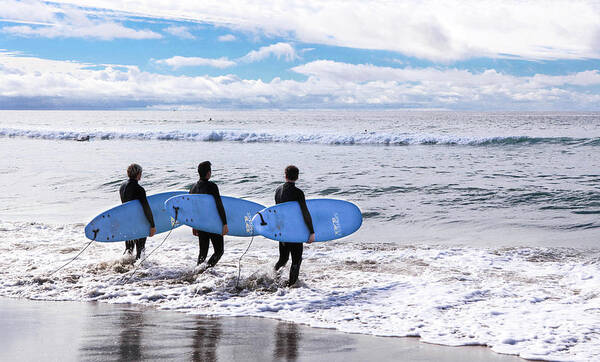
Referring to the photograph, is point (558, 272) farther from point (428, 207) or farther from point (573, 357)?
point (428, 207)

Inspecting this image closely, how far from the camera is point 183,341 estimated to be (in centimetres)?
432

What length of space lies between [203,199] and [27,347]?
2915mm

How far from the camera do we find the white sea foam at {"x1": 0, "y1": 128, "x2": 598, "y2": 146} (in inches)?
1246

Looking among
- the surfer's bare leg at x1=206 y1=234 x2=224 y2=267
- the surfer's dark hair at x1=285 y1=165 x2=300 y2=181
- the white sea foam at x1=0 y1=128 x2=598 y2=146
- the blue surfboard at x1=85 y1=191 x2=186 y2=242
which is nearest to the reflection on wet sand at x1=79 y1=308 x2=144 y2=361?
the surfer's bare leg at x1=206 y1=234 x2=224 y2=267

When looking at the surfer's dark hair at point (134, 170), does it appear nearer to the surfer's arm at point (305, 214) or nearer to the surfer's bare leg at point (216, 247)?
the surfer's bare leg at point (216, 247)

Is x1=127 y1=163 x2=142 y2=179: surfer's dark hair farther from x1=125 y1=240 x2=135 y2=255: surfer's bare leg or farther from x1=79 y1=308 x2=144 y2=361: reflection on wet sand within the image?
x1=79 y1=308 x2=144 y2=361: reflection on wet sand

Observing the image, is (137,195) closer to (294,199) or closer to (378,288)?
(294,199)

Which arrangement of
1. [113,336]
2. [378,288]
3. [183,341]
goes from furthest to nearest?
[378,288]
[113,336]
[183,341]

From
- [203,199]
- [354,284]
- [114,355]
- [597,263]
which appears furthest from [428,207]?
[114,355]

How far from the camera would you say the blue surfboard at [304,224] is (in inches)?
241

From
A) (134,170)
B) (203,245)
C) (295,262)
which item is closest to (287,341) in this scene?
(295,262)

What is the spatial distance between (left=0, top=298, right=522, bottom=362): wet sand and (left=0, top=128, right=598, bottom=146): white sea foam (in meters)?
29.0

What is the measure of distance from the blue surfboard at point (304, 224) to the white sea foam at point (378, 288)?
55 centimetres

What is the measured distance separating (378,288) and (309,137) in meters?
32.3
